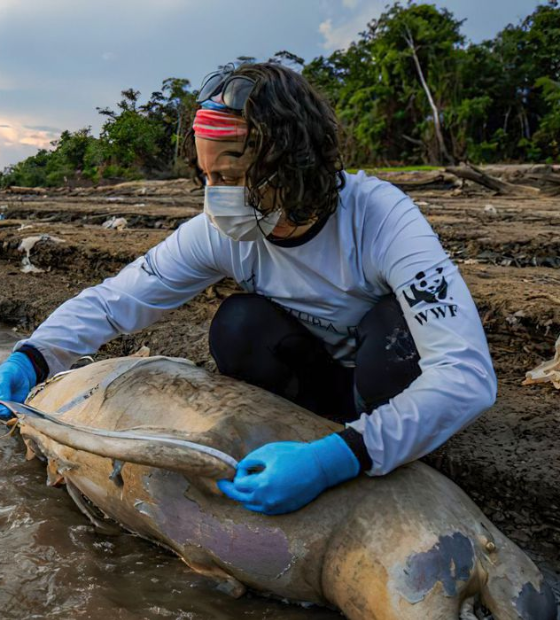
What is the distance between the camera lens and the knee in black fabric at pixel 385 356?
1.73 metres

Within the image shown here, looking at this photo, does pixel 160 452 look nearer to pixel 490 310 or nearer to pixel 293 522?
pixel 293 522

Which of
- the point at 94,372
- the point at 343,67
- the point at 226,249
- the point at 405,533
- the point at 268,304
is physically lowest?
the point at 405,533

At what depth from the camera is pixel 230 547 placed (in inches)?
61.8

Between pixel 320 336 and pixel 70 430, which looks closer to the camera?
pixel 70 430

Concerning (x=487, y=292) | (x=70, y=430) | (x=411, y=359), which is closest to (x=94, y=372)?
(x=70, y=430)

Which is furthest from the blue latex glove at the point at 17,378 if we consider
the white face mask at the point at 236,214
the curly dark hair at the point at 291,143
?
the curly dark hair at the point at 291,143

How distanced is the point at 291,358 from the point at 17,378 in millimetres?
889

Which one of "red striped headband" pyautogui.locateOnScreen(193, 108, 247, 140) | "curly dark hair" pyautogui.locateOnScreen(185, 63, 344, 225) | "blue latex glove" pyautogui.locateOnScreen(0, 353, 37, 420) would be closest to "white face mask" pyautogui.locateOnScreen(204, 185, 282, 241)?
"curly dark hair" pyautogui.locateOnScreen(185, 63, 344, 225)

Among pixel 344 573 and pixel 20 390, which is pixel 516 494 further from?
pixel 20 390

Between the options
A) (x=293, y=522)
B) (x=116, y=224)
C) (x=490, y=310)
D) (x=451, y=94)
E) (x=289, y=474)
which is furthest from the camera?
(x=451, y=94)

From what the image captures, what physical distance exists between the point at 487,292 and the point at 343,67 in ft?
95.0

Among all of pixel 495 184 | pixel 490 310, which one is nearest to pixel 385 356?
pixel 490 310

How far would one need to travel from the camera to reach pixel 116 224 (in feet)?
23.0

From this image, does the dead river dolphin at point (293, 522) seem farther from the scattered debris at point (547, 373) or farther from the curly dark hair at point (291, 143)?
the scattered debris at point (547, 373)
